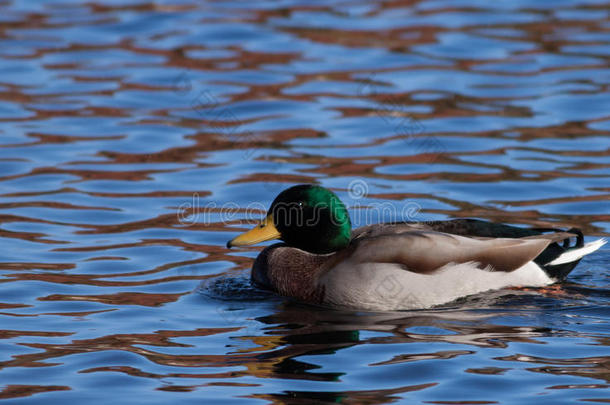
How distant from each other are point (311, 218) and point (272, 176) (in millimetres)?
2887

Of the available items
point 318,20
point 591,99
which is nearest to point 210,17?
point 318,20

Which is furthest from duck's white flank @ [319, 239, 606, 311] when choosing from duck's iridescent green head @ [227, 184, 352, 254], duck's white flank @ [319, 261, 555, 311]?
duck's iridescent green head @ [227, 184, 352, 254]

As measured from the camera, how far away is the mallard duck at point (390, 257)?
820 centimetres

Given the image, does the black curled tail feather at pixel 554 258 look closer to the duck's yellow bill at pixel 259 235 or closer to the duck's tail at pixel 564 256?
the duck's tail at pixel 564 256

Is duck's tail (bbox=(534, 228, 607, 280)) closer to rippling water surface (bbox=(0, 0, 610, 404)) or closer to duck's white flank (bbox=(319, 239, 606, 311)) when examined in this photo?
rippling water surface (bbox=(0, 0, 610, 404))

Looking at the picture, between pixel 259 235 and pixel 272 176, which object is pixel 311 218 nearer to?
pixel 259 235

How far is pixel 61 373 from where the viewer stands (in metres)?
6.79

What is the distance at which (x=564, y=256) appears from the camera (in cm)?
862

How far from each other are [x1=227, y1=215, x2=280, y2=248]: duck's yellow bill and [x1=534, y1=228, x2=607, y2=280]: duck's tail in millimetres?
1877

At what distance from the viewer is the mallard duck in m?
8.20

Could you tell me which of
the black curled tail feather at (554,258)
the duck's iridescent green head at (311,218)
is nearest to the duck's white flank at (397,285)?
the duck's iridescent green head at (311,218)

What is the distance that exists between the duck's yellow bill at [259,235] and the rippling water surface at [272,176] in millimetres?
390

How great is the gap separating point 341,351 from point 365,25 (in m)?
9.86

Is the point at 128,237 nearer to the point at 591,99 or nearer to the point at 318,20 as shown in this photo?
the point at 591,99
